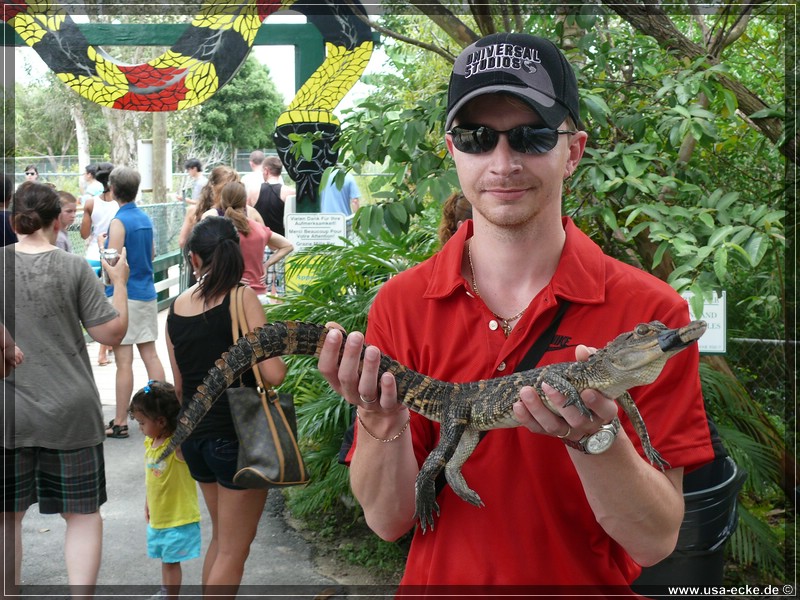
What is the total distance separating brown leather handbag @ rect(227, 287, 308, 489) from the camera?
3965 mm

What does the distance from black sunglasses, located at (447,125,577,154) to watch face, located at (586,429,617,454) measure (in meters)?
0.70

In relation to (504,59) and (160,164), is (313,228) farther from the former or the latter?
(160,164)

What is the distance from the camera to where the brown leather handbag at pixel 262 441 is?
3.96 meters

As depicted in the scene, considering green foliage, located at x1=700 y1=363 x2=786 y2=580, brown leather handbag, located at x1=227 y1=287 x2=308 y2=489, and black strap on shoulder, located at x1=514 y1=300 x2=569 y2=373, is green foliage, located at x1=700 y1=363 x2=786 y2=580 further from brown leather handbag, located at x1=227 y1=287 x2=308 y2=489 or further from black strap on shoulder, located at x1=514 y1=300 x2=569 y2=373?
black strap on shoulder, located at x1=514 y1=300 x2=569 y2=373

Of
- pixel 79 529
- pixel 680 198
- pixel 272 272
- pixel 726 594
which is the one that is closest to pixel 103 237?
pixel 272 272

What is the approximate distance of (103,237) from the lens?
8688mm

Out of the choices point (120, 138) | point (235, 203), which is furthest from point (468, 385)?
point (120, 138)

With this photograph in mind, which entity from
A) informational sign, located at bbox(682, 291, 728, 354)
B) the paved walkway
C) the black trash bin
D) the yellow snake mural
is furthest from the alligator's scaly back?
the yellow snake mural

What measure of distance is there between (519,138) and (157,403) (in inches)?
120

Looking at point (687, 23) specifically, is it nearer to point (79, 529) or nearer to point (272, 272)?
point (272, 272)

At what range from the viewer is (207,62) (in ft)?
30.3

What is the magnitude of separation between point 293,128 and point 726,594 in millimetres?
6443

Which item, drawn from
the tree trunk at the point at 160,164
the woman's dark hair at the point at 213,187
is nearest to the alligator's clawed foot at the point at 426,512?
the woman's dark hair at the point at 213,187

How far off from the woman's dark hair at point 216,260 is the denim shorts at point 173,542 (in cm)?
132
